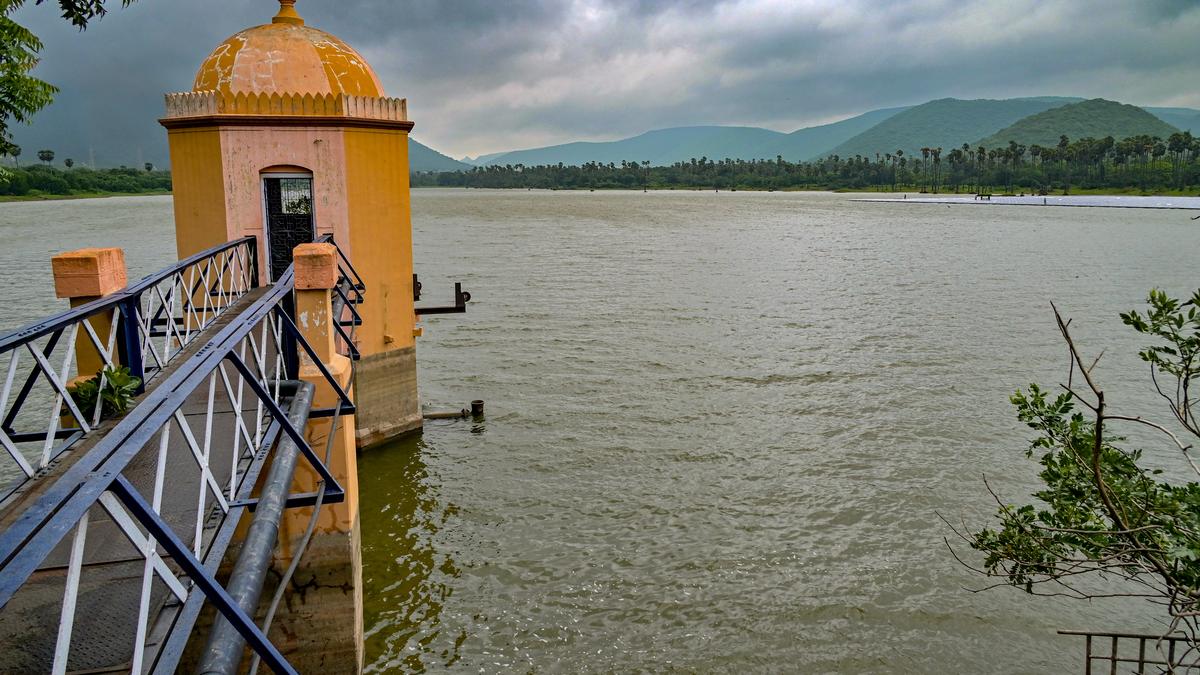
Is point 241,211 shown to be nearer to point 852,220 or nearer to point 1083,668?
point 1083,668

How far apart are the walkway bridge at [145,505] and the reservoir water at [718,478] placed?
170 inches

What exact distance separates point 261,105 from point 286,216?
6.24 feet

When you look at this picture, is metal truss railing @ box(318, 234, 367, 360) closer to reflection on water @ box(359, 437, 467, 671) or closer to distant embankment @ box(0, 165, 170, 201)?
reflection on water @ box(359, 437, 467, 671)

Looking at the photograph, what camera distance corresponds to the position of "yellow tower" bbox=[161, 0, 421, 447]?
46.0 feet

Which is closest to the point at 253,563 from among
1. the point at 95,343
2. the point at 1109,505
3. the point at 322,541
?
the point at 95,343

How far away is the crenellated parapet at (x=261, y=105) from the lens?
45.5 feet

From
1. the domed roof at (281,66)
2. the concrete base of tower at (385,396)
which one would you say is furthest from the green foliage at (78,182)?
the concrete base of tower at (385,396)

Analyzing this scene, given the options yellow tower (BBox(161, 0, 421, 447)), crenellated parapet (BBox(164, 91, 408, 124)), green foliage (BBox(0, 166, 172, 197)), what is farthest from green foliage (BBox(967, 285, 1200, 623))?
green foliage (BBox(0, 166, 172, 197))

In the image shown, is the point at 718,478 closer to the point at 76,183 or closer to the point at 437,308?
the point at 437,308

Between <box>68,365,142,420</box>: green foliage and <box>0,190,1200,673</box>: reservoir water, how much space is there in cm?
495

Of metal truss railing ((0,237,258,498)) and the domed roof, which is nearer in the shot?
metal truss railing ((0,237,258,498))

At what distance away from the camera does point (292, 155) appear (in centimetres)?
1423

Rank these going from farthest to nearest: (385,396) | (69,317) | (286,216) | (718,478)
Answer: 1. (385,396)
2. (718,478)
3. (286,216)
4. (69,317)

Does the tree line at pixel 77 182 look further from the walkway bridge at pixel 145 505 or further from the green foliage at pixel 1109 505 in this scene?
the green foliage at pixel 1109 505
